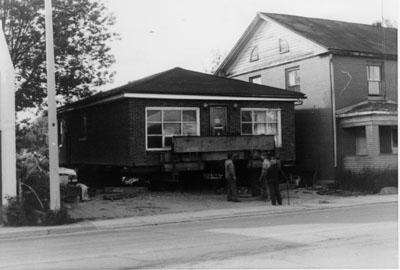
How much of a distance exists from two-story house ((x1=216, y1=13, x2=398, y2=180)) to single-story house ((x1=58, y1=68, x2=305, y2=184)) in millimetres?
1818

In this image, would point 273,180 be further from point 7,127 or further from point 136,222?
point 7,127

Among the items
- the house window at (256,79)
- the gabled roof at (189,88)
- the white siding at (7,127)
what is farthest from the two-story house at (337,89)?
the white siding at (7,127)

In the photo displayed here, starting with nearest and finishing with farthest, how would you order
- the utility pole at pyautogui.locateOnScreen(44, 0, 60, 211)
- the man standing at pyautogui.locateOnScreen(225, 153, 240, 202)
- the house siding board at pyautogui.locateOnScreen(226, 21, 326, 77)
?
the utility pole at pyautogui.locateOnScreen(44, 0, 60, 211)
the man standing at pyautogui.locateOnScreen(225, 153, 240, 202)
the house siding board at pyautogui.locateOnScreen(226, 21, 326, 77)

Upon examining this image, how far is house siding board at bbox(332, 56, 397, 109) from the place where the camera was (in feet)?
80.6

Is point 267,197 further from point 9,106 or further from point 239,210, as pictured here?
point 9,106

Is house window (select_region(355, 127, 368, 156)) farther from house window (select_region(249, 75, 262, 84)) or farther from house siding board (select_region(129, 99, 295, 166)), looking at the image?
house window (select_region(249, 75, 262, 84))

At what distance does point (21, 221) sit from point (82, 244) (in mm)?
4350

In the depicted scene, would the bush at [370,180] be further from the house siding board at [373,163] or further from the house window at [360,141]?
the house window at [360,141]

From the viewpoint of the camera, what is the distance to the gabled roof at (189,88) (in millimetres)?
20375

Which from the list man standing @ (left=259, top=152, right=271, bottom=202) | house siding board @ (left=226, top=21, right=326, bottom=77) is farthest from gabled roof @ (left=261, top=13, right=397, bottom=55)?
man standing @ (left=259, top=152, right=271, bottom=202)

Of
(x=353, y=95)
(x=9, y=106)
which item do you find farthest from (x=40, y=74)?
(x=353, y=95)

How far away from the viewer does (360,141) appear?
24.7 metres

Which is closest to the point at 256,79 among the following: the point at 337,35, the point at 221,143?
the point at 337,35

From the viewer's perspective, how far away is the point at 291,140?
23.4m
